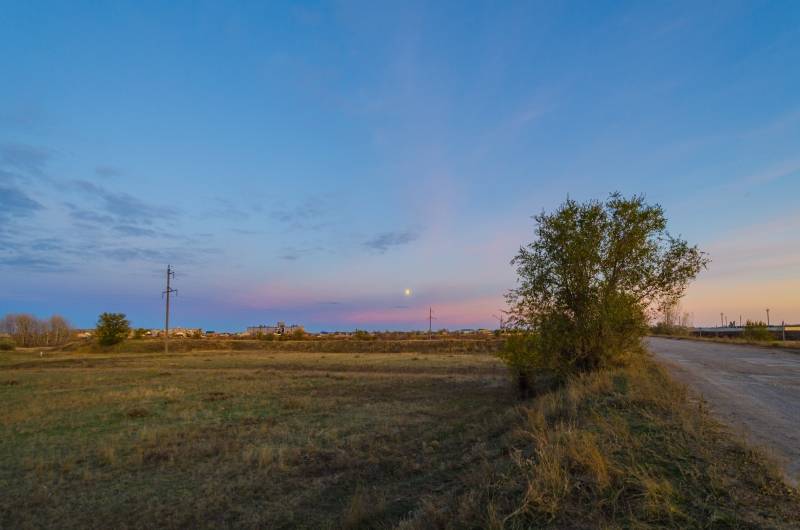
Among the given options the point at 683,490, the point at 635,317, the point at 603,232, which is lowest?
the point at 683,490

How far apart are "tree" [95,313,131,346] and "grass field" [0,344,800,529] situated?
62.0 meters

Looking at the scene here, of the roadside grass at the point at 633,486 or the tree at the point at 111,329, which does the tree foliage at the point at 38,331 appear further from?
the roadside grass at the point at 633,486

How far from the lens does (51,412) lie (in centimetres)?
1992

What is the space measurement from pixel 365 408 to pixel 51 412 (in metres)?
13.2

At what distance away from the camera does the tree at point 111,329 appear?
254 feet

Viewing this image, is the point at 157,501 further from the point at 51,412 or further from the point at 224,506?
the point at 51,412

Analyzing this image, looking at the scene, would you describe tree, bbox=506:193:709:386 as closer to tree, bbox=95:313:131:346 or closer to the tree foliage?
tree, bbox=95:313:131:346

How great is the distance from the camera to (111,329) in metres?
78.2

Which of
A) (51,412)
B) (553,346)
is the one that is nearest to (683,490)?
(553,346)

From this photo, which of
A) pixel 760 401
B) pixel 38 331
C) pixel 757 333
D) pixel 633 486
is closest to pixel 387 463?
pixel 633 486

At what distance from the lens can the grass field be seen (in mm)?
5621

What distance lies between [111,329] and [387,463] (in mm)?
81597

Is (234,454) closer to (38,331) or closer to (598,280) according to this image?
(598,280)

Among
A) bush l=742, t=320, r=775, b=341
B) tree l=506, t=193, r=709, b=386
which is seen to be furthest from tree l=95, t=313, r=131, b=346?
bush l=742, t=320, r=775, b=341
